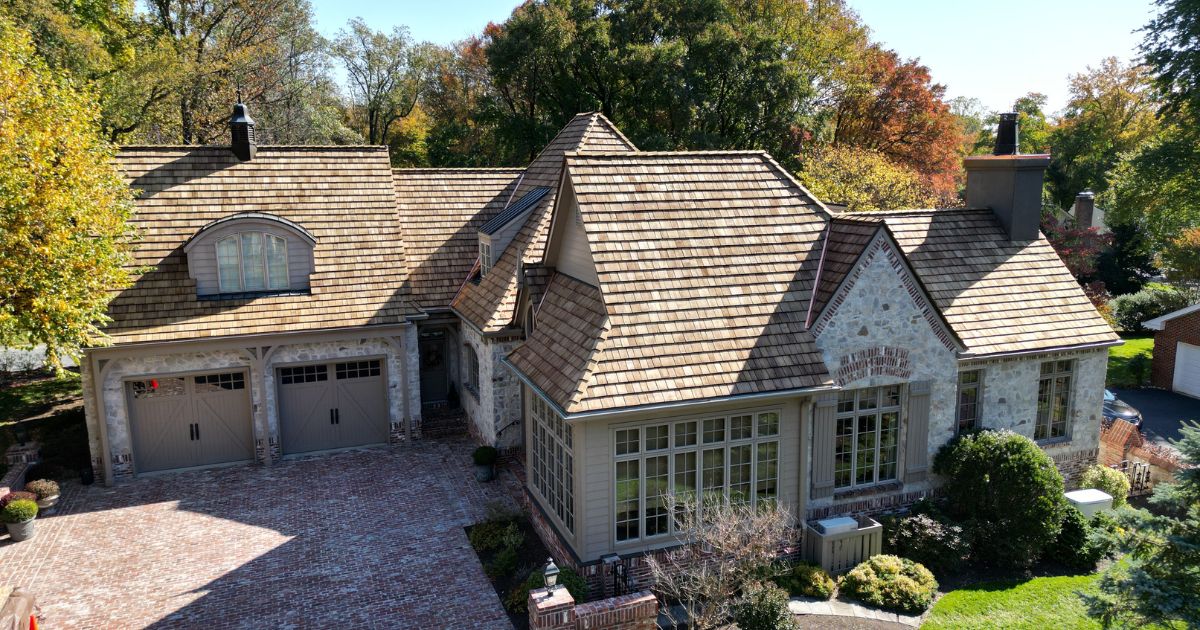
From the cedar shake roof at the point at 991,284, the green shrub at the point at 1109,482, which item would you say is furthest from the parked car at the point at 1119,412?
the cedar shake roof at the point at 991,284

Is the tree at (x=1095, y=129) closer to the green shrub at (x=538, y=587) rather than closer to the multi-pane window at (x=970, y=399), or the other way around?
the multi-pane window at (x=970, y=399)

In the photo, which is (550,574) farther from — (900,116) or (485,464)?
(900,116)

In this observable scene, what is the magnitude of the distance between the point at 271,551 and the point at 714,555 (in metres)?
8.24

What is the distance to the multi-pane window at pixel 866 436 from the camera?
49.0 ft

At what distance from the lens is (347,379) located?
2003 cm

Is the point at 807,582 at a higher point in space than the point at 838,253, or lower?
lower

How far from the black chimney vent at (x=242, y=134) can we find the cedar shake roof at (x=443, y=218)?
408 cm

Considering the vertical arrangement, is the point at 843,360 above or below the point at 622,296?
below

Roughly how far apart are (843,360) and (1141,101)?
51.2 meters

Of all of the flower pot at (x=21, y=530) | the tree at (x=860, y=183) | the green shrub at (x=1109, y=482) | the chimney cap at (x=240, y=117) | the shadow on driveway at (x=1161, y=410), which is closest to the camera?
the flower pot at (x=21, y=530)

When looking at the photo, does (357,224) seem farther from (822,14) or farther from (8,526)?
(822,14)

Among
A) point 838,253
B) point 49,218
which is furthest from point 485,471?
point 49,218

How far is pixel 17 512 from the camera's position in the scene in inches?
589

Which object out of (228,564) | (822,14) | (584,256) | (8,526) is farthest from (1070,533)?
(822,14)
